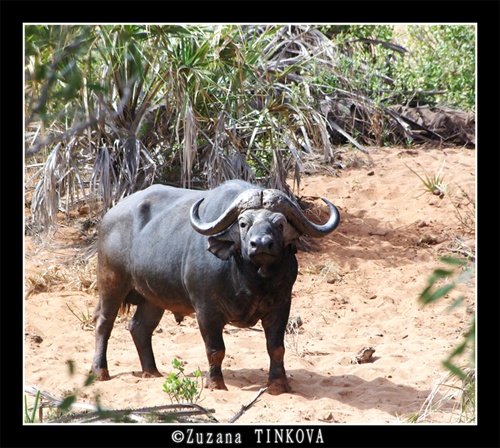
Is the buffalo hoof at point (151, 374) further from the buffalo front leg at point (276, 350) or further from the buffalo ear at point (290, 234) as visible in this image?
the buffalo ear at point (290, 234)

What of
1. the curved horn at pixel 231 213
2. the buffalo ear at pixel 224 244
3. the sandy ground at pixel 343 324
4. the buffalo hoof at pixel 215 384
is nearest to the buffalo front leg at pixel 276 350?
the sandy ground at pixel 343 324

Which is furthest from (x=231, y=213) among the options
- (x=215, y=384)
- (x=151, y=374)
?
(x=151, y=374)

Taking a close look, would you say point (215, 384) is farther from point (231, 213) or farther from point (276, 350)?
point (231, 213)

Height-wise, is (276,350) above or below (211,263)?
below

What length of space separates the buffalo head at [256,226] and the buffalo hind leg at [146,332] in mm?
1247

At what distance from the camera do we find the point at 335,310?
936 cm

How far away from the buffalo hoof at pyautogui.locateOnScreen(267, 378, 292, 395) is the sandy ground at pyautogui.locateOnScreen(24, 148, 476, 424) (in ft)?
0.25

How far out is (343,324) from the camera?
8938 mm

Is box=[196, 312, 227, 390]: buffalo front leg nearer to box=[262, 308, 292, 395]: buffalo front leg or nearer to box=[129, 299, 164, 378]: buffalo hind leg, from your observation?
box=[262, 308, 292, 395]: buffalo front leg

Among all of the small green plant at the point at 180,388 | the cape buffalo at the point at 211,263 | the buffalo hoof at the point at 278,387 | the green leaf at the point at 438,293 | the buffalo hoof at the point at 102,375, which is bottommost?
the buffalo hoof at the point at 102,375

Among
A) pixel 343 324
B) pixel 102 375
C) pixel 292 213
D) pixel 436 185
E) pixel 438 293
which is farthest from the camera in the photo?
pixel 436 185

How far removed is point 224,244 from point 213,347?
0.82m

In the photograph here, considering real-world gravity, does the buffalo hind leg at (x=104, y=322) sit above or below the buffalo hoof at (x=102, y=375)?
above

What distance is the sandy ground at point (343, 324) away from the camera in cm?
668
